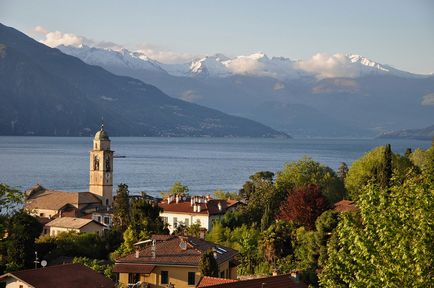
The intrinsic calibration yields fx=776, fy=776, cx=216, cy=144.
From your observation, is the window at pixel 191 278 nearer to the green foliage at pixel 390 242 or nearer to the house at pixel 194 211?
the green foliage at pixel 390 242

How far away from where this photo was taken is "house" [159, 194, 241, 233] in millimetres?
62009

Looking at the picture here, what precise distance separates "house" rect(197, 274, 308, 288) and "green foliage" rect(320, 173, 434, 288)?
7.57 metres

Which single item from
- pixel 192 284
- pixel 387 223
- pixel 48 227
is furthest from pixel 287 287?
pixel 48 227

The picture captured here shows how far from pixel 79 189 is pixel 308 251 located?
298ft

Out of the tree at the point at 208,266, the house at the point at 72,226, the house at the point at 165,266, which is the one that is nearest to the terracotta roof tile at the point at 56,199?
the house at the point at 72,226

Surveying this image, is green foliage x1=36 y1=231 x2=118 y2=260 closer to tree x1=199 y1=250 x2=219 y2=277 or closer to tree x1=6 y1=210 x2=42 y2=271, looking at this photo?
tree x1=6 y1=210 x2=42 y2=271

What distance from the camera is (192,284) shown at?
34.2 meters

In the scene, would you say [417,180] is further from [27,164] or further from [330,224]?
[27,164]

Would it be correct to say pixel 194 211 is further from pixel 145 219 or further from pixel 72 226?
pixel 145 219

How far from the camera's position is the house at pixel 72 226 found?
60250mm

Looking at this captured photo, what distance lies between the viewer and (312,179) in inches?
2781

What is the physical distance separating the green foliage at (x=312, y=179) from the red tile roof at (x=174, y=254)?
28.0m

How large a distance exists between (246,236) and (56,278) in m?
17.7

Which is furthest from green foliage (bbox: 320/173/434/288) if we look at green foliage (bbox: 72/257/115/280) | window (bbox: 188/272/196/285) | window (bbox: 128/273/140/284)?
green foliage (bbox: 72/257/115/280)
